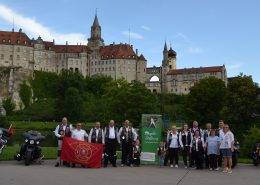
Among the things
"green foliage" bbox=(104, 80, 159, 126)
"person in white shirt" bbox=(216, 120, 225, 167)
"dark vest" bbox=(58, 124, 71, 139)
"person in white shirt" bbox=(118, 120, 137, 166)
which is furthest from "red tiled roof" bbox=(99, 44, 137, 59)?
"dark vest" bbox=(58, 124, 71, 139)

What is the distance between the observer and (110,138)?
869 inches

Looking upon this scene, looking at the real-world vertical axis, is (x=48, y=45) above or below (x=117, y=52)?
above

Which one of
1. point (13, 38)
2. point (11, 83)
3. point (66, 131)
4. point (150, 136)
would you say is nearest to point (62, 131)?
point (66, 131)

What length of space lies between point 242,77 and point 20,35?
111m

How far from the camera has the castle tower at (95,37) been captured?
594 ft

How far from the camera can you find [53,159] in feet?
78.0

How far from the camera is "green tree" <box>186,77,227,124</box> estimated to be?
2709 inches

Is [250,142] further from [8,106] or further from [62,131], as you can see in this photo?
[8,106]

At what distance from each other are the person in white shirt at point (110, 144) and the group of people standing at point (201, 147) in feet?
7.69

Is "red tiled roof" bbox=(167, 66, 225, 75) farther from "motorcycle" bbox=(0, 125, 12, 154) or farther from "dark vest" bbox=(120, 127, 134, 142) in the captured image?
"motorcycle" bbox=(0, 125, 12, 154)

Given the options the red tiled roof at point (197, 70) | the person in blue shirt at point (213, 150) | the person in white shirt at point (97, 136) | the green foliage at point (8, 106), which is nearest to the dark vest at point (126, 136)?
the person in white shirt at point (97, 136)

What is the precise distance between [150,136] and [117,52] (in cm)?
15011

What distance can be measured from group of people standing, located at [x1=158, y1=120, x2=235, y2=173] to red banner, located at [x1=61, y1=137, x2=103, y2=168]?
11.1 ft

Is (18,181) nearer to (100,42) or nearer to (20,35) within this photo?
(20,35)
